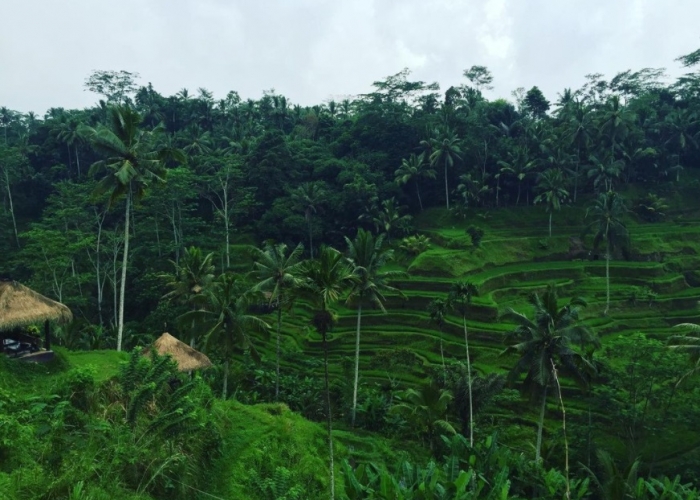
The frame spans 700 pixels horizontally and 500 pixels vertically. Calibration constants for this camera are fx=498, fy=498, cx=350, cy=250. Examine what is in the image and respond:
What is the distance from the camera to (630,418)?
88.1 feet

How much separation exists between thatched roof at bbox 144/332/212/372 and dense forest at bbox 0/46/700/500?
212 cm

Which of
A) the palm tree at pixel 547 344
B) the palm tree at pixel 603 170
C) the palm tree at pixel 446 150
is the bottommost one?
the palm tree at pixel 547 344

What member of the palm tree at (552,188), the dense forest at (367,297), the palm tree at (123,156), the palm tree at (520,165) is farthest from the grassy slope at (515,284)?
the palm tree at (123,156)

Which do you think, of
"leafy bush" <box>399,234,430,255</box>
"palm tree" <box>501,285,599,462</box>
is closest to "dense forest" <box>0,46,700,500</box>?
"palm tree" <box>501,285,599,462</box>

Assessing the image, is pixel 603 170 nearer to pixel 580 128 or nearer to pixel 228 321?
pixel 580 128

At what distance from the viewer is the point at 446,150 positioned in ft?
192

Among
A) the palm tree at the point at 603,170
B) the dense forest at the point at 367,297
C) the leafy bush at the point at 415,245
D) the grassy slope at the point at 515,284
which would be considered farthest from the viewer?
the palm tree at the point at 603,170

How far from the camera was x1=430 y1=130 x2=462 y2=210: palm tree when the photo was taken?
190ft

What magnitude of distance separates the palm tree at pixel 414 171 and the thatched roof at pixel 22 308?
4428 centimetres

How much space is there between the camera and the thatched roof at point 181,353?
21.9 metres

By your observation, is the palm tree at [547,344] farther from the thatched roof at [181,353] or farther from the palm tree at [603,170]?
the palm tree at [603,170]

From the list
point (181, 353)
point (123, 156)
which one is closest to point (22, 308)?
point (181, 353)

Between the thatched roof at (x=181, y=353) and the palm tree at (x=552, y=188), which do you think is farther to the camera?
the palm tree at (x=552, y=188)

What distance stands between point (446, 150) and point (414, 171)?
4.53 metres
